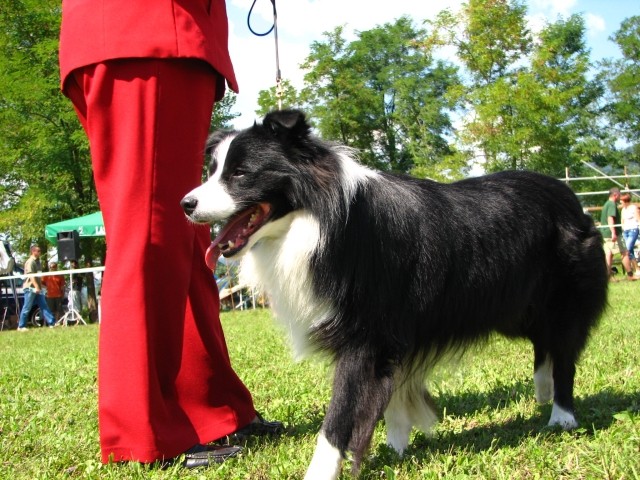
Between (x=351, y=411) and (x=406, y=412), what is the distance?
0.61 metres

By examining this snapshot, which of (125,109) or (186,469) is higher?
(125,109)

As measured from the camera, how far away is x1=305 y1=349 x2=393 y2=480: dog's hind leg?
2693mm

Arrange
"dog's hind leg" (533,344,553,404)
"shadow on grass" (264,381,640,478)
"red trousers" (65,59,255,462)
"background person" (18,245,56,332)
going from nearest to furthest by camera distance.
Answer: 1. "red trousers" (65,59,255,462)
2. "shadow on grass" (264,381,640,478)
3. "dog's hind leg" (533,344,553,404)
4. "background person" (18,245,56,332)

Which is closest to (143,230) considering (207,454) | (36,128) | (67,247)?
(207,454)

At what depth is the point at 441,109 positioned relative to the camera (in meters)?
37.5

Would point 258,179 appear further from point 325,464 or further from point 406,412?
point 406,412

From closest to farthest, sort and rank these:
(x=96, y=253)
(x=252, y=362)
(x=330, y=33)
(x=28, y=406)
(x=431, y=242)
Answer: (x=431, y=242) → (x=28, y=406) → (x=252, y=362) → (x=96, y=253) → (x=330, y=33)

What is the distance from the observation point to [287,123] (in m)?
2.88

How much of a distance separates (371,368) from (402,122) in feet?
122

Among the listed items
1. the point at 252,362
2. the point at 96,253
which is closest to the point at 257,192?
the point at 252,362

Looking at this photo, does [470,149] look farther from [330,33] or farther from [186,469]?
[186,469]

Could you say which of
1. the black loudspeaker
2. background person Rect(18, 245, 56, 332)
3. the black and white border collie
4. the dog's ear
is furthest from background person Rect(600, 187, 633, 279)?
background person Rect(18, 245, 56, 332)

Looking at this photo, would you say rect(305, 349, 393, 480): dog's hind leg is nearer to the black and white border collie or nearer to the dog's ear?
the black and white border collie

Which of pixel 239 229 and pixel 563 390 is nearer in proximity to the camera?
pixel 239 229
